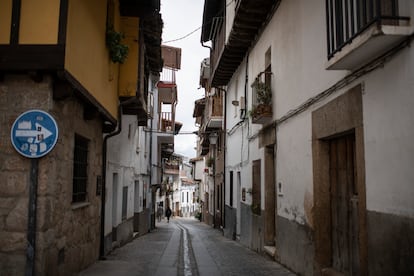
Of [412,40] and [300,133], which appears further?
[300,133]

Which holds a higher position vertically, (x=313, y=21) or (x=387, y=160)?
(x=313, y=21)

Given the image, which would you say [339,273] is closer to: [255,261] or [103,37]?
[255,261]

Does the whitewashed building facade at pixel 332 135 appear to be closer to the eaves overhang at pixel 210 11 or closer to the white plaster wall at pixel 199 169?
the eaves overhang at pixel 210 11

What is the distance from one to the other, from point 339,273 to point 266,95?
195 inches

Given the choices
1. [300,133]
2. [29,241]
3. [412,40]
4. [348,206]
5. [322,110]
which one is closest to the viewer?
[412,40]

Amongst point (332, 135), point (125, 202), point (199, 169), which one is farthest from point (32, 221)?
point (199, 169)

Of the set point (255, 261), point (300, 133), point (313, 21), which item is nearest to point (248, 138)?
point (255, 261)

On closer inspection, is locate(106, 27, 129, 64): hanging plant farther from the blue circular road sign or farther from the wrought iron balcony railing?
the wrought iron balcony railing

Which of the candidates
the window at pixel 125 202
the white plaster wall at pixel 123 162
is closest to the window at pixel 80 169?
the white plaster wall at pixel 123 162

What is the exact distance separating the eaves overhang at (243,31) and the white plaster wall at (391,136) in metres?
5.69

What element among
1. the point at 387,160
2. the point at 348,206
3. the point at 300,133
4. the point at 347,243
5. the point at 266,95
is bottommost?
the point at 347,243

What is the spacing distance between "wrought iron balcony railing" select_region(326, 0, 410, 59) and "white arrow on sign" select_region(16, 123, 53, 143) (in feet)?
A: 12.2

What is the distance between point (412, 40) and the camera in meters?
4.20

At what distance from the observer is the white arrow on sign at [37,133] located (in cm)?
592
